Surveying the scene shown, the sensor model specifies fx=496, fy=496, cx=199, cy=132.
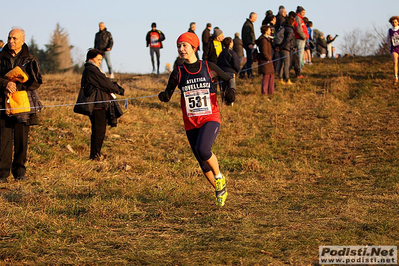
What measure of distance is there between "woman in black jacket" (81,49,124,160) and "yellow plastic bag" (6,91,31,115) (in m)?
1.60

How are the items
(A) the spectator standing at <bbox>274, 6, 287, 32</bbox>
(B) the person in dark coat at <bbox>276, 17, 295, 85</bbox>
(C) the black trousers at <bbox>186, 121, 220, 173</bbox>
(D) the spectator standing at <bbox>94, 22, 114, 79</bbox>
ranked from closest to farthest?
(C) the black trousers at <bbox>186, 121, 220, 173</bbox>
(B) the person in dark coat at <bbox>276, 17, 295, 85</bbox>
(A) the spectator standing at <bbox>274, 6, 287, 32</bbox>
(D) the spectator standing at <bbox>94, 22, 114, 79</bbox>

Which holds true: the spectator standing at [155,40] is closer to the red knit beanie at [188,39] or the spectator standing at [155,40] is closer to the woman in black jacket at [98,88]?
the woman in black jacket at [98,88]

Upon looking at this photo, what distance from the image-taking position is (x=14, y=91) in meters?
7.71

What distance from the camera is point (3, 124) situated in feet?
26.1

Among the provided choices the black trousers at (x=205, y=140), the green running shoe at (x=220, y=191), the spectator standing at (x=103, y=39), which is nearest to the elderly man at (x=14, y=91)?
the black trousers at (x=205, y=140)

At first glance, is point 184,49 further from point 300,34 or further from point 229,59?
point 300,34

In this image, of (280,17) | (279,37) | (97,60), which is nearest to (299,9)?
(280,17)

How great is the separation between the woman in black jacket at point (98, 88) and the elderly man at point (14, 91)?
1358 mm

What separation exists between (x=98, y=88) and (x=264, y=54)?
7.12 meters

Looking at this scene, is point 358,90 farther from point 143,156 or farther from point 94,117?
point 94,117

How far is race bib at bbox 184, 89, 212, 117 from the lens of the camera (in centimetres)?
632

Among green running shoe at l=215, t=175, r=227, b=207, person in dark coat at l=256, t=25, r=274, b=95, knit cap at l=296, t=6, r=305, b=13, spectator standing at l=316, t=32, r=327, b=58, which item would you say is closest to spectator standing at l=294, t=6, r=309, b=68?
knit cap at l=296, t=6, r=305, b=13

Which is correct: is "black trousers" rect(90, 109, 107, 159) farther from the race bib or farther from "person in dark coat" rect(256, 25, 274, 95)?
"person in dark coat" rect(256, 25, 274, 95)

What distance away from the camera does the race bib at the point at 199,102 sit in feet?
20.7
